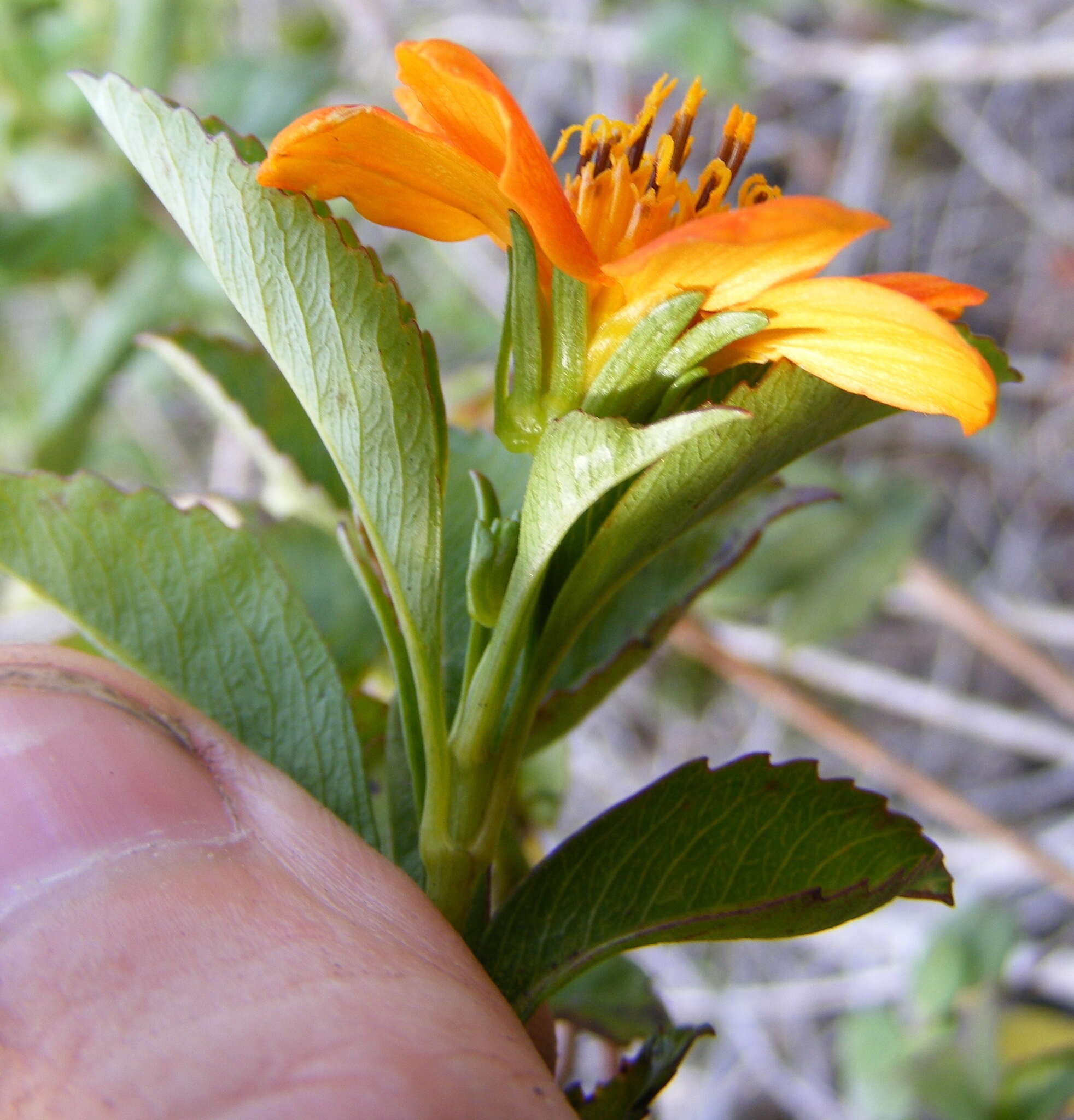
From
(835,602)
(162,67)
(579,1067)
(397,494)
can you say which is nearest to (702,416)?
(397,494)

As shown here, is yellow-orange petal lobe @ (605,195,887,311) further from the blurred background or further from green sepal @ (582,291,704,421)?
the blurred background

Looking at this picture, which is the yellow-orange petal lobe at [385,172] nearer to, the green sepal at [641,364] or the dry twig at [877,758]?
the green sepal at [641,364]

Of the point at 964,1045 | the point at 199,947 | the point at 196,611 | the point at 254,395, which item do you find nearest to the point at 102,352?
the point at 254,395

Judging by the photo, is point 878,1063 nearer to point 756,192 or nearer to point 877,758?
point 877,758

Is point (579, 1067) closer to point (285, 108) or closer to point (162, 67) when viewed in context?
point (285, 108)

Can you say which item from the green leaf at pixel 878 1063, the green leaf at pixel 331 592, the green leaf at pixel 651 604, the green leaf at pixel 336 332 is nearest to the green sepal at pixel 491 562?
the green leaf at pixel 336 332

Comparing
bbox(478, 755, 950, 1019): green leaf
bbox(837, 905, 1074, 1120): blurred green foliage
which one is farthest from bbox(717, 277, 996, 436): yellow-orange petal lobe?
bbox(837, 905, 1074, 1120): blurred green foliage
